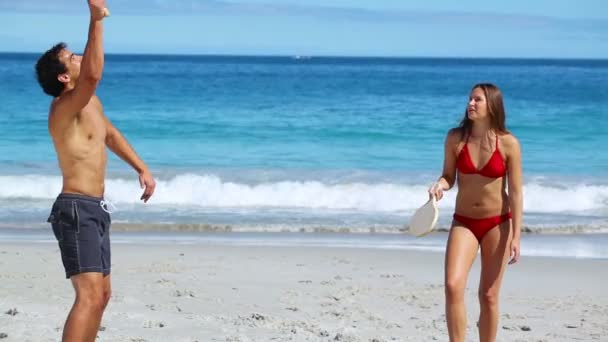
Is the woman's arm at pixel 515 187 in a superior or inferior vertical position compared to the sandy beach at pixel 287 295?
superior

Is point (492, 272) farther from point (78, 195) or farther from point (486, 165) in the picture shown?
point (78, 195)

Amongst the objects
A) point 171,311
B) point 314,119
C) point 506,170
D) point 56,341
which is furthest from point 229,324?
point 314,119

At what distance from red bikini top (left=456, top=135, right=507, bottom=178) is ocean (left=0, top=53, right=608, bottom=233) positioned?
6448mm

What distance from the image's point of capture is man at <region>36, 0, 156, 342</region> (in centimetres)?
A: 482

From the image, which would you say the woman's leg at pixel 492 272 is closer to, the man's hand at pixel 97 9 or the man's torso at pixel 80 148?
the man's torso at pixel 80 148

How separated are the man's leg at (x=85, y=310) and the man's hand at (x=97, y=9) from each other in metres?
1.19

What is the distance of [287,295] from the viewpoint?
7914mm

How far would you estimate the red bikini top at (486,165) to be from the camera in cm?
548

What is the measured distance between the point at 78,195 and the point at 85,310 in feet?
1.78

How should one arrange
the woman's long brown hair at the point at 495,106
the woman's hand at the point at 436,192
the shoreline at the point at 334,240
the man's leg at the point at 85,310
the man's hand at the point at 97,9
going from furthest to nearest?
1. the shoreline at the point at 334,240
2. the woman's long brown hair at the point at 495,106
3. the woman's hand at the point at 436,192
4. the man's leg at the point at 85,310
5. the man's hand at the point at 97,9

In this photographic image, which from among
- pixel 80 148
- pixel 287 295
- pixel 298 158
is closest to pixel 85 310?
pixel 80 148

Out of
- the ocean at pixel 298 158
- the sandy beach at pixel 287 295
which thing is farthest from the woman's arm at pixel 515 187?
the ocean at pixel 298 158

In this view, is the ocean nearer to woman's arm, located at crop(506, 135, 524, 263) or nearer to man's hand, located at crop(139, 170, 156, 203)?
woman's arm, located at crop(506, 135, 524, 263)

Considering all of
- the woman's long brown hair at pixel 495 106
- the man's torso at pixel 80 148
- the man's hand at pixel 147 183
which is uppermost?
the woman's long brown hair at pixel 495 106
